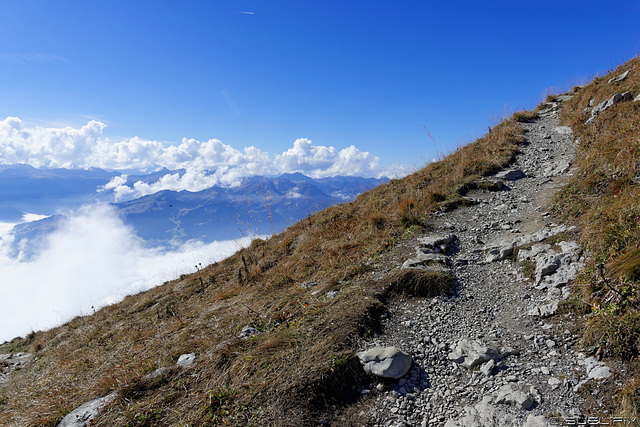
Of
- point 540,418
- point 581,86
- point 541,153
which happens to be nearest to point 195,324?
point 540,418

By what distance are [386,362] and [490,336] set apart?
1.81 meters

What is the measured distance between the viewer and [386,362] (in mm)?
4379

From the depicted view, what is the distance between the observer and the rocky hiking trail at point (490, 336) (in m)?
3.54

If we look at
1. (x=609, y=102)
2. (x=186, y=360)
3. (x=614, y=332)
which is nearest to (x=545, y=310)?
(x=614, y=332)

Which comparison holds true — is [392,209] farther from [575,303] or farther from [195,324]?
[195,324]

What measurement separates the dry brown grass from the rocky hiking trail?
0.63 metres

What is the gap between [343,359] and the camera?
4488 mm

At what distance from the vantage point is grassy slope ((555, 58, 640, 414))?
353 centimetres

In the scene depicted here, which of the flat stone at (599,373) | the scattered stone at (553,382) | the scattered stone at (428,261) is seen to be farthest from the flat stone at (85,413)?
the flat stone at (599,373)

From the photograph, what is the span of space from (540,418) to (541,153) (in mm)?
13068

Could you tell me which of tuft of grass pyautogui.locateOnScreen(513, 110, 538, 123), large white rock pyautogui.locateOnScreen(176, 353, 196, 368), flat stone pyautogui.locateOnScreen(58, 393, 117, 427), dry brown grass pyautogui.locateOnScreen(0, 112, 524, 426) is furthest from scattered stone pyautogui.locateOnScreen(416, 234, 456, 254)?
tuft of grass pyautogui.locateOnScreen(513, 110, 538, 123)

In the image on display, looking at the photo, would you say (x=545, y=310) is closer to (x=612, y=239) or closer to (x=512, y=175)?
(x=612, y=239)

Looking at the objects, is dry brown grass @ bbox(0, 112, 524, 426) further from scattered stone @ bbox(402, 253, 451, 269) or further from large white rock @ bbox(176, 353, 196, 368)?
scattered stone @ bbox(402, 253, 451, 269)

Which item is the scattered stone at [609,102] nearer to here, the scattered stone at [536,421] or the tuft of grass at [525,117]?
the tuft of grass at [525,117]
